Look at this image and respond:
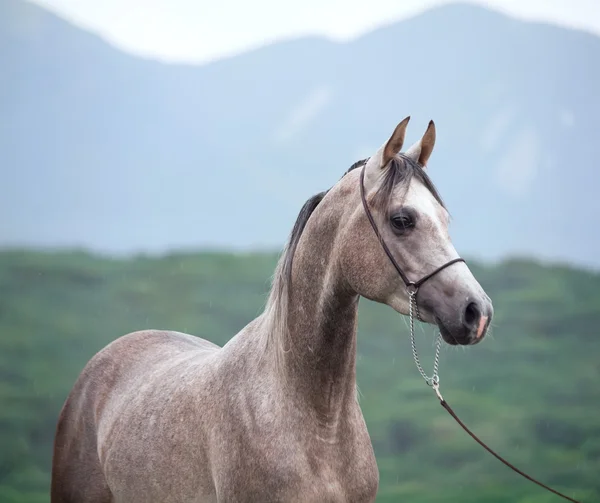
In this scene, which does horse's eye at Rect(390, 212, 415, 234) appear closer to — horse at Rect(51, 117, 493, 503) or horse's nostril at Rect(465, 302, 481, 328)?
horse at Rect(51, 117, 493, 503)

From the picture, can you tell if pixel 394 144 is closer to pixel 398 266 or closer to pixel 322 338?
pixel 398 266

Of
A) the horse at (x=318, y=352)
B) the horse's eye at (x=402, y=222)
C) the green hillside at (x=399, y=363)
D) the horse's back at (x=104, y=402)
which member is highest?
the horse's eye at (x=402, y=222)

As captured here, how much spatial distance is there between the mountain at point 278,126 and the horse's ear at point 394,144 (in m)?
8.13

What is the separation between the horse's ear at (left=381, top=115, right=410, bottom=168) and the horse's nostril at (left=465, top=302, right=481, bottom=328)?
60 cm

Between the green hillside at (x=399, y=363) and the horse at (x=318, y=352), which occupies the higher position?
the horse at (x=318, y=352)

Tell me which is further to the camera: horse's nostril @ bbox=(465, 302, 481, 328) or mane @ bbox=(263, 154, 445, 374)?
mane @ bbox=(263, 154, 445, 374)

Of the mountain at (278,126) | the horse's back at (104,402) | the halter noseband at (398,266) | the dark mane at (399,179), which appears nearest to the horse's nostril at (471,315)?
the halter noseband at (398,266)

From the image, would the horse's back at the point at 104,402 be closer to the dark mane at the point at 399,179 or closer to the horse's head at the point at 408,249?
the horse's head at the point at 408,249

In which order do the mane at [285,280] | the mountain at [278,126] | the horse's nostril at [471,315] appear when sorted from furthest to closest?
the mountain at [278,126], the mane at [285,280], the horse's nostril at [471,315]

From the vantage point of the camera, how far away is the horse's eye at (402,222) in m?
2.68

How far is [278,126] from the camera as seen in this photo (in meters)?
11.8

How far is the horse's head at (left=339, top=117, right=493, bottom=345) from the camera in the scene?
8.28 ft

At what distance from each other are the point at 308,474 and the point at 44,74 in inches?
412

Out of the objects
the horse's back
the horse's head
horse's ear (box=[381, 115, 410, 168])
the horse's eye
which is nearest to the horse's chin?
the horse's head
